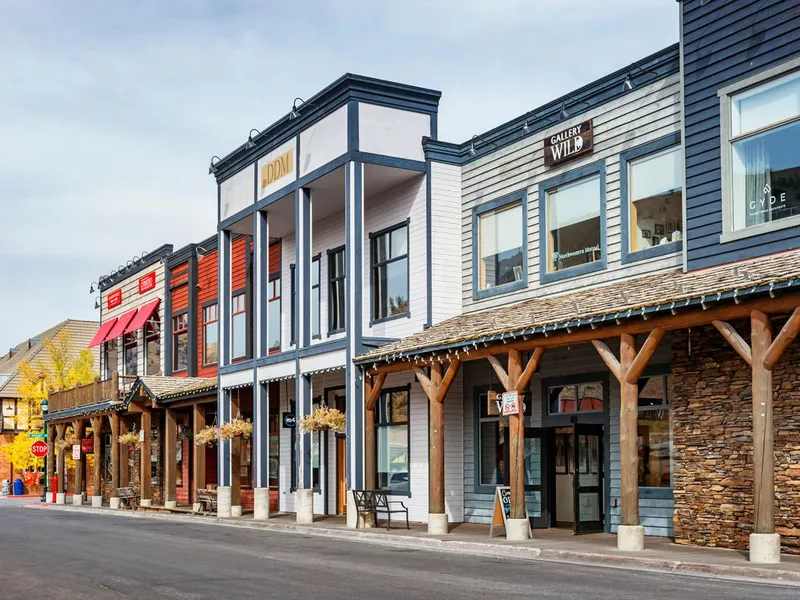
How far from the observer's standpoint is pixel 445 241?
22.8 m

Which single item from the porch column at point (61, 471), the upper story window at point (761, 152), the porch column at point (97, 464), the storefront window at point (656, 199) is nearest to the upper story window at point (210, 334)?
the porch column at point (97, 464)

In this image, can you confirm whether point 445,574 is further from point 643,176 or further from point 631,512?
point 643,176

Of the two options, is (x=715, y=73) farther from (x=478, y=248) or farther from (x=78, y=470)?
(x=78, y=470)

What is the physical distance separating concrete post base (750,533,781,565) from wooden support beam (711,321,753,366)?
2.05 metres

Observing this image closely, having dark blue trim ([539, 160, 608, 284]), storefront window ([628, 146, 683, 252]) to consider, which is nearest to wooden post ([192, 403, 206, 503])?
dark blue trim ([539, 160, 608, 284])

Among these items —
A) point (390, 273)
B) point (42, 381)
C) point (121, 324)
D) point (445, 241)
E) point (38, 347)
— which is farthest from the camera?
point (38, 347)

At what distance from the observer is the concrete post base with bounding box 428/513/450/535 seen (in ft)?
63.4

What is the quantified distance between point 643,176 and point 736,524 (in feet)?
19.8

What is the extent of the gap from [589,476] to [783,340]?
6678 mm

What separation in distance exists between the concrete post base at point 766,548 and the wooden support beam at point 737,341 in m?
2.05

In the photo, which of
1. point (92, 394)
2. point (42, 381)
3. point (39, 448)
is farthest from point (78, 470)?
point (42, 381)

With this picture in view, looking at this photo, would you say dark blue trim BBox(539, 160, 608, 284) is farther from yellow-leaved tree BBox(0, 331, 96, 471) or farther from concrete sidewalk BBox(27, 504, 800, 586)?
yellow-leaved tree BBox(0, 331, 96, 471)

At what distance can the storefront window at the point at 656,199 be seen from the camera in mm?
17688

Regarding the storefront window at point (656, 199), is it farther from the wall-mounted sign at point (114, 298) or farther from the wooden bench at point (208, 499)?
the wall-mounted sign at point (114, 298)
